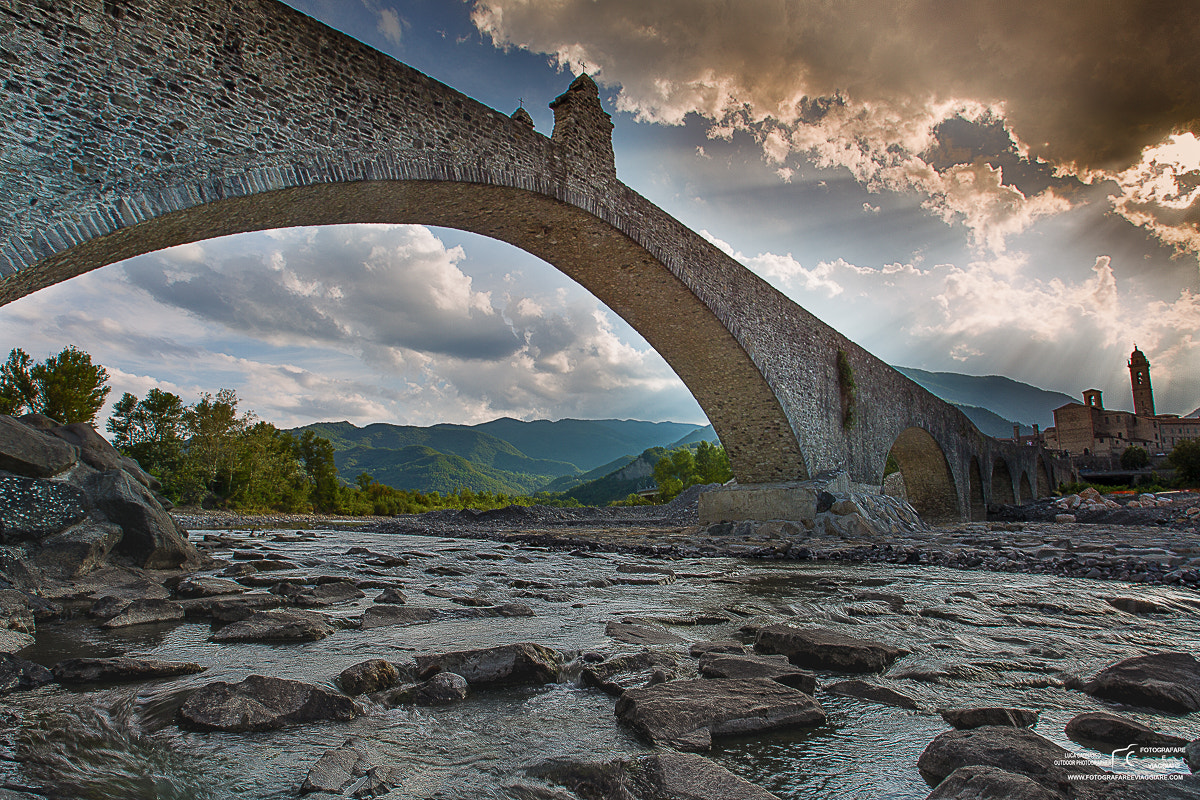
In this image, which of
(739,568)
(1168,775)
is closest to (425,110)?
(739,568)

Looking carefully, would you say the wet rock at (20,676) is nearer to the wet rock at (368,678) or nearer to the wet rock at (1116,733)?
the wet rock at (368,678)

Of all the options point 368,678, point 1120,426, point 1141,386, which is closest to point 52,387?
point 368,678

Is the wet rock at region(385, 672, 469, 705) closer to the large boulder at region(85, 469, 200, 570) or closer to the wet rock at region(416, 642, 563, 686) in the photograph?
the wet rock at region(416, 642, 563, 686)

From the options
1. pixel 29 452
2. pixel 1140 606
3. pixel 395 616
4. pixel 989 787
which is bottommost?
pixel 1140 606

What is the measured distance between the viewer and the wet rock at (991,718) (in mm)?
1803

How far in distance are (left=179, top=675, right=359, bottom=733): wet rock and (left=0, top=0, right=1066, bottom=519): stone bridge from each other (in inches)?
184

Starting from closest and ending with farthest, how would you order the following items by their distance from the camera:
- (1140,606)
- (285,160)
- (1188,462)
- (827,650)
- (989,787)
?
1. (989,787)
2. (827,650)
3. (1140,606)
4. (285,160)
5. (1188,462)

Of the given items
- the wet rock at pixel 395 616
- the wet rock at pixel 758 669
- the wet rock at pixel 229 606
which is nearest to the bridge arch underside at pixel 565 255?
the wet rock at pixel 229 606

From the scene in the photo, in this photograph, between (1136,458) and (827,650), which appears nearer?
(827,650)

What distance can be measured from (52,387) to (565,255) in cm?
3097

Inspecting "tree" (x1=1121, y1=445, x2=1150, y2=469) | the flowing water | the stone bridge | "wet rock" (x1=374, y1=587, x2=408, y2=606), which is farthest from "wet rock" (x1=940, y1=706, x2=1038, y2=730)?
"tree" (x1=1121, y1=445, x2=1150, y2=469)

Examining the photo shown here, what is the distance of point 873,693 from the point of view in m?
2.18

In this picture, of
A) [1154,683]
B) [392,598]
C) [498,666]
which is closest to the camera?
[1154,683]

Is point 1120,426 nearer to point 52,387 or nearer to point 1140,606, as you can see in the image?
point 1140,606
